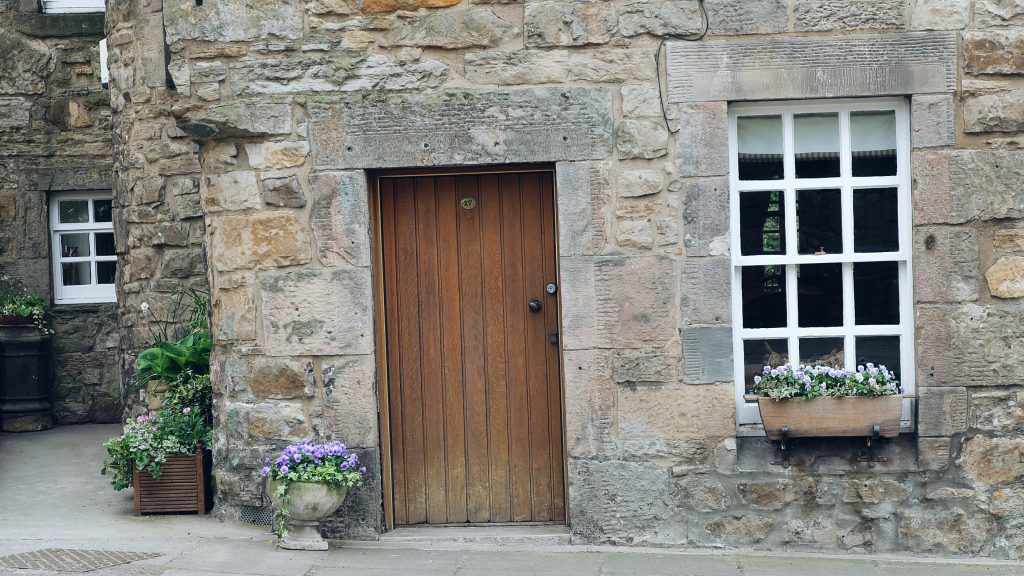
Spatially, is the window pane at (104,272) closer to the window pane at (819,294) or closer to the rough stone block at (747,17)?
the rough stone block at (747,17)

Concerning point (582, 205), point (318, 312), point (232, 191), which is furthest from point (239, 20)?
point (582, 205)

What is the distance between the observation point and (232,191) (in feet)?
19.1

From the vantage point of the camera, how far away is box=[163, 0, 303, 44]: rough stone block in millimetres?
5711

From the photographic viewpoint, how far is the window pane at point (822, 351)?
5754mm

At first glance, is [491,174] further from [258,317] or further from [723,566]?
[723,566]

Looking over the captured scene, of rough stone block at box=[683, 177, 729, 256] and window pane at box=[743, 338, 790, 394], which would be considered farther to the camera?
window pane at box=[743, 338, 790, 394]

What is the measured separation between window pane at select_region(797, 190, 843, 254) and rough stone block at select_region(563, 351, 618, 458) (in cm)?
123

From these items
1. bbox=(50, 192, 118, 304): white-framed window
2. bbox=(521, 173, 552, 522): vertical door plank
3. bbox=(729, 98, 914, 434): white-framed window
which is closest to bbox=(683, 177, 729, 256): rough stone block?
bbox=(729, 98, 914, 434): white-framed window

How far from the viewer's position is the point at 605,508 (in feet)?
18.7

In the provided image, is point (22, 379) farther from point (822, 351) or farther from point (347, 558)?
point (822, 351)

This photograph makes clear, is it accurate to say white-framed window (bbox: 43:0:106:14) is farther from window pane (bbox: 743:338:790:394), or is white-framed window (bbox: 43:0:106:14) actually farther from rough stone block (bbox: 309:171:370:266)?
window pane (bbox: 743:338:790:394)

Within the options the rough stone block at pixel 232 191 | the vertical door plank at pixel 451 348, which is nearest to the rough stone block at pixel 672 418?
the vertical door plank at pixel 451 348

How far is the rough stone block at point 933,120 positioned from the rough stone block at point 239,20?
10.5 ft

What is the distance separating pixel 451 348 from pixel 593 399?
84 centimetres
